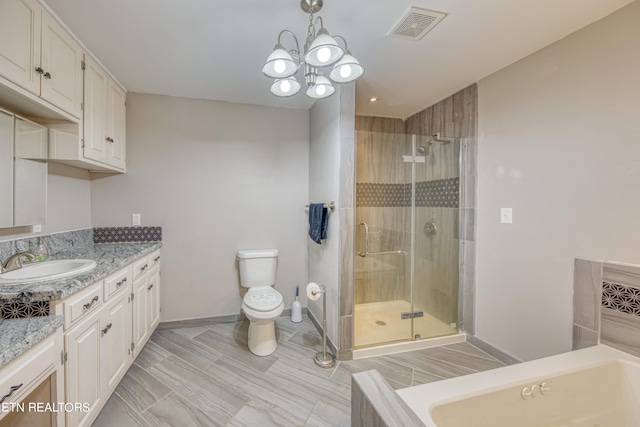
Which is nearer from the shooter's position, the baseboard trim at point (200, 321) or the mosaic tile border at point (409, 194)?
the mosaic tile border at point (409, 194)

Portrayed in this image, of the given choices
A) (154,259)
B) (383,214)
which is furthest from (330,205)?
(154,259)

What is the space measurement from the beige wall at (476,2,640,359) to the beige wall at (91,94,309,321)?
179 cm

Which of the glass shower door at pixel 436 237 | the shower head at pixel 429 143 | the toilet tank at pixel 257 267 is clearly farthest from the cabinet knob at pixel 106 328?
the shower head at pixel 429 143

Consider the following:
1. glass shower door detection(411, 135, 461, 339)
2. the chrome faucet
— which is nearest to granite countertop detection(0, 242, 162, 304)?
the chrome faucet

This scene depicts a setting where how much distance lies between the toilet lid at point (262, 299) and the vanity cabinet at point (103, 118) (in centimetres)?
160

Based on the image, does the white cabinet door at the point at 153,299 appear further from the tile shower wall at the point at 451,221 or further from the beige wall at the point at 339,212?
the tile shower wall at the point at 451,221

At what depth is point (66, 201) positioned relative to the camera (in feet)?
7.07

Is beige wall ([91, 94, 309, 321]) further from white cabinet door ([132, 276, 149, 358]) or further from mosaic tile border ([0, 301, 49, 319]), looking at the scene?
mosaic tile border ([0, 301, 49, 319])

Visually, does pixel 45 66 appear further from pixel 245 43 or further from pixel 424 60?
pixel 424 60

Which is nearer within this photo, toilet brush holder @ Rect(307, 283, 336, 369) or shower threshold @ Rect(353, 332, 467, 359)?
toilet brush holder @ Rect(307, 283, 336, 369)

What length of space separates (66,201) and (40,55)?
1.16 m

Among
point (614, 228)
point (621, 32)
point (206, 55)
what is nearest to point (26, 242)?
point (206, 55)

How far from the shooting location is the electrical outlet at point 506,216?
2.06m

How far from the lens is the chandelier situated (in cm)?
128
